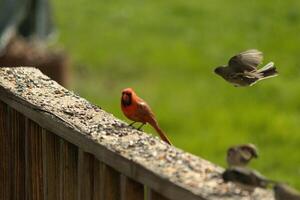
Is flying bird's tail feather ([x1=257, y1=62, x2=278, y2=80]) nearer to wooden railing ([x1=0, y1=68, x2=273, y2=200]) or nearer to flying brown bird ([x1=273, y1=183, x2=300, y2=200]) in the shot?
wooden railing ([x1=0, y1=68, x2=273, y2=200])

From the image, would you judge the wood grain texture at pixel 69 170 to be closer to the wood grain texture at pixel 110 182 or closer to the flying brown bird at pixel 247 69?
the wood grain texture at pixel 110 182

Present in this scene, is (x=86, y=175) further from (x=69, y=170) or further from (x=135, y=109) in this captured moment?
(x=135, y=109)

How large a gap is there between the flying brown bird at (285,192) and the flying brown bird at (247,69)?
1324mm

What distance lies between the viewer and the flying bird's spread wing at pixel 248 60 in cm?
310

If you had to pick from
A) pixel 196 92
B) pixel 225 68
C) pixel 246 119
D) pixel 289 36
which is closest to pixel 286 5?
pixel 289 36

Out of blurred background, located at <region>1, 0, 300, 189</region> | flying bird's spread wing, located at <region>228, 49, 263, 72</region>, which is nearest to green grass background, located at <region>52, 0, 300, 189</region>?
blurred background, located at <region>1, 0, 300, 189</region>

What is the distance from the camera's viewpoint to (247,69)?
3137 mm

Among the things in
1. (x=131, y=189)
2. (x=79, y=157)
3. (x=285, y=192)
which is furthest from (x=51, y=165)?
(x=285, y=192)

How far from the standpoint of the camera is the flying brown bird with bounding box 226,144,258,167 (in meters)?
1.94

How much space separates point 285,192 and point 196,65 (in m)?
10.3

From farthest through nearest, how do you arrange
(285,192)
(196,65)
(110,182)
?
(196,65), (110,182), (285,192)

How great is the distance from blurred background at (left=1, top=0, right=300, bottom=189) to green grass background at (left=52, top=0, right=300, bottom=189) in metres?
0.01

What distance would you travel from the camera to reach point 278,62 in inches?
469

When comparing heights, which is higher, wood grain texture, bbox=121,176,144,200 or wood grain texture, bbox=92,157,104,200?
wood grain texture, bbox=92,157,104,200
